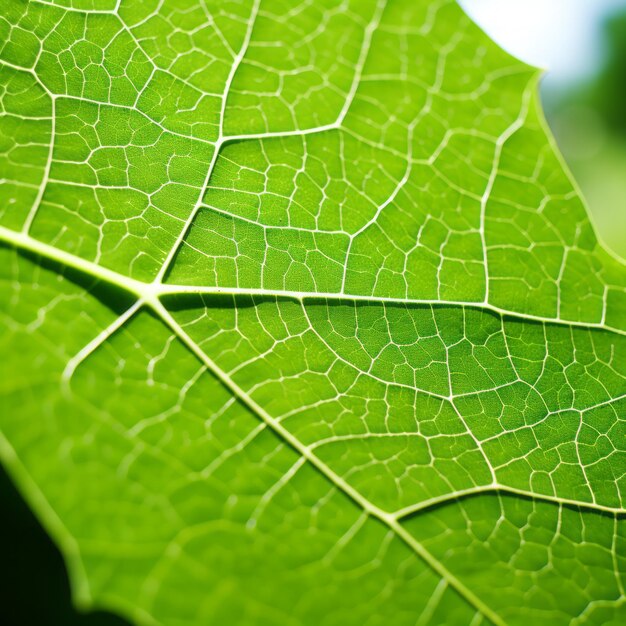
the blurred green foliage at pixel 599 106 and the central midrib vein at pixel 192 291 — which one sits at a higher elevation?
the blurred green foliage at pixel 599 106

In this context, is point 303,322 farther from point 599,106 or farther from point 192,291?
point 599,106

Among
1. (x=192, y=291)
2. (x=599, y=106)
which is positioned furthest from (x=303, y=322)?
(x=599, y=106)

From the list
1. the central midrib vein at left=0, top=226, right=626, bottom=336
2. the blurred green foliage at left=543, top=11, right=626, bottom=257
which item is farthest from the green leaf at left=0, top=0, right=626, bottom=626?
the blurred green foliage at left=543, top=11, right=626, bottom=257

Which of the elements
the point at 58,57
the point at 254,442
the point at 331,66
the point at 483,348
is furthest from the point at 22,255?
the point at 483,348

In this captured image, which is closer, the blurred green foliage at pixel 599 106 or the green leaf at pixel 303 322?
the green leaf at pixel 303 322

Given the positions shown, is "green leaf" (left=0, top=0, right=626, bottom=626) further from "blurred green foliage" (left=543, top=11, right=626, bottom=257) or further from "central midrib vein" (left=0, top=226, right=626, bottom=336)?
"blurred green foliage" (left=543, top=11, right=626, bottom=257)

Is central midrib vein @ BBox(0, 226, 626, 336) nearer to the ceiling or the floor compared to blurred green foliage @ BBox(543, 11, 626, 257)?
nearer to the floor

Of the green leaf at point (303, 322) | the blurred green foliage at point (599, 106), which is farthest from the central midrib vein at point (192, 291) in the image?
the blurred green foliage at point (599, 106)

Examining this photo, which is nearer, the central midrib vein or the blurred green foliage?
the central midrib vein

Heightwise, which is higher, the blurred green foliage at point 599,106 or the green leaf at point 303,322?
the blurred green foliage at point 599,106

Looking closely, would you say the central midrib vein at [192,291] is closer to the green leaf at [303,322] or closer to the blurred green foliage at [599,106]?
the green leaf at [303,322]
